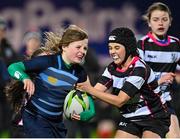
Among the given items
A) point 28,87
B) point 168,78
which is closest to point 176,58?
point 168,78

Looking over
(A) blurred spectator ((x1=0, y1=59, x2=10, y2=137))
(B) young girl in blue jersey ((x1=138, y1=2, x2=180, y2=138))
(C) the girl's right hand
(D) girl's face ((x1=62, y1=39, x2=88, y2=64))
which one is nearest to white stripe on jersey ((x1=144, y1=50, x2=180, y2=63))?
(B) young girl in blue jersey ((x1=138, y1=2, x2=180, y2=138))

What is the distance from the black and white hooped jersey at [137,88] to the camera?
25.5 ft

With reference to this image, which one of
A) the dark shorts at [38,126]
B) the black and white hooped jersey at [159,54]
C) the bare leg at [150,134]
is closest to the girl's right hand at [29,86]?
the dark shorts at [38,126]

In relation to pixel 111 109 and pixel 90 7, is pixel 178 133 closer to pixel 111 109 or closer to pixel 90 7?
pixel 111 109

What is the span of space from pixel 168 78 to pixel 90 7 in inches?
249

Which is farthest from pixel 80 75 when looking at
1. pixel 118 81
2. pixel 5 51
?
pixel 5 51

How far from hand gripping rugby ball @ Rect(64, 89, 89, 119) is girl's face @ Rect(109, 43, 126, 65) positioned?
51 cm

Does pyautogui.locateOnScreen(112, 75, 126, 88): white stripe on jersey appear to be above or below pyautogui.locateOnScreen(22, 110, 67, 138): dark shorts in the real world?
above

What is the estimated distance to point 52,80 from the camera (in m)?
7.80

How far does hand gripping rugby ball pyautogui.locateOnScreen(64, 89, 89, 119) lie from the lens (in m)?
7.80

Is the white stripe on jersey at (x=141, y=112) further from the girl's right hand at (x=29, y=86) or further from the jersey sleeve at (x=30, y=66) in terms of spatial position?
the girl's right hand at (x=29, y=86)

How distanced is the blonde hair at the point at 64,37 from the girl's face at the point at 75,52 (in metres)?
0.05

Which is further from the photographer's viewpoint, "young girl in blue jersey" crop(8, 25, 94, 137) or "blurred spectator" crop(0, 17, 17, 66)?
"blurred spectator" crop(0, 17, 17, 66)

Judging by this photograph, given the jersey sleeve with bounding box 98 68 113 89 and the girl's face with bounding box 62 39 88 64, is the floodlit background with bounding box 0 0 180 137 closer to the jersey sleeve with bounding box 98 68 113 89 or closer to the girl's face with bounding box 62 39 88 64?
the jersey sleeve with bounding box 98 68 113 89
